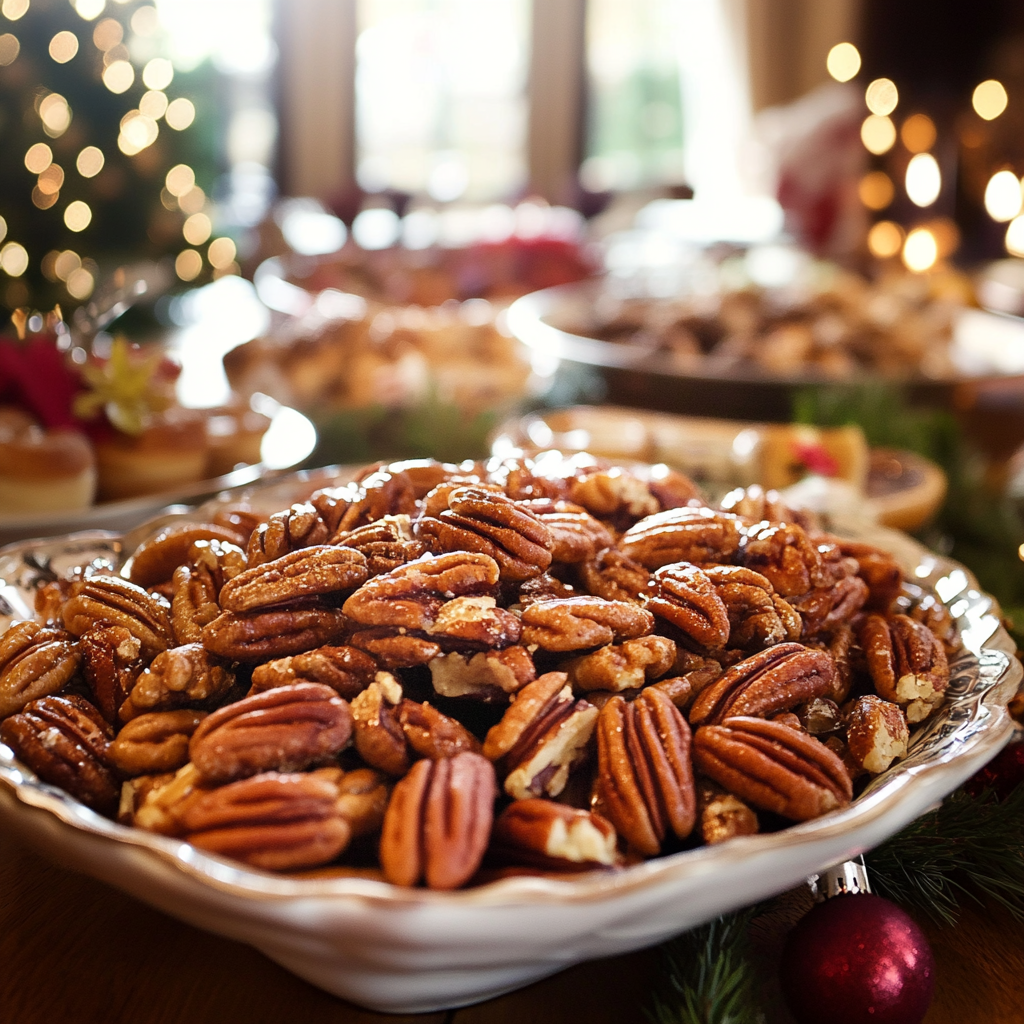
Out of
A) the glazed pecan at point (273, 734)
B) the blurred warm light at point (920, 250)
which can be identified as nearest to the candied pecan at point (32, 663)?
the glazed pecan at point (273, 734)

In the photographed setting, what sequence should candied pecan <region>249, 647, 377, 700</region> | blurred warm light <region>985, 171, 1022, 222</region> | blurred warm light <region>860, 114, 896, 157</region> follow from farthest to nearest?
1. blurred warm light <region>985, 171, 1022, 222</region>
2. blurred warm light <region>860, 114, 896, 157</region>
3. candied pecan <region>249, 647, 377, 700</region>

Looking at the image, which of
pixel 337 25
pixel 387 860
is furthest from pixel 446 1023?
pixel 337 25

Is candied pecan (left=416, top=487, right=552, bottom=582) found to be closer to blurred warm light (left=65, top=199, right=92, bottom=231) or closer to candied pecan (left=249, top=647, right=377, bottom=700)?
candied pecan (left=249, top=647, right=377, bottom=700)

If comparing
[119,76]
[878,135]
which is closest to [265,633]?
[119,76]

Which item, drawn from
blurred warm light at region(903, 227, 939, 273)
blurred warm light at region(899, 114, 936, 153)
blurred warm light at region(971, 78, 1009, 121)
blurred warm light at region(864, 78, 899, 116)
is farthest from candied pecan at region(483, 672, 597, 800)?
blurred warm light at region(971, 78, 1009, 121)

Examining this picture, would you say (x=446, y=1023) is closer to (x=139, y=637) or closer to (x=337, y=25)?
(x=139, y=637)

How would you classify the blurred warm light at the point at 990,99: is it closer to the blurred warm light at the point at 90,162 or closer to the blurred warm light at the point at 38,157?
the blurred warm light at the point at 90,162
